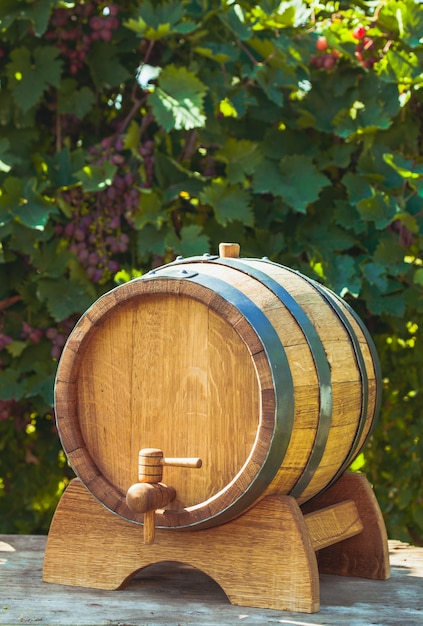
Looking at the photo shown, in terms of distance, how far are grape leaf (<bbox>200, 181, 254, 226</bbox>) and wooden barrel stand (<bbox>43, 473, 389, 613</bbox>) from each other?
1.04 m

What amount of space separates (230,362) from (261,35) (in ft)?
5.39

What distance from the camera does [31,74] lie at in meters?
3.20

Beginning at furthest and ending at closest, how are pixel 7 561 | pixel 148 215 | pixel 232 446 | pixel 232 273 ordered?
1. pixel 148 215
2. pixel 7 561
3. pixel 232 273
4. pixel 232 446

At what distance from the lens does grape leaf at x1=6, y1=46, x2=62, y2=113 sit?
10.4ft

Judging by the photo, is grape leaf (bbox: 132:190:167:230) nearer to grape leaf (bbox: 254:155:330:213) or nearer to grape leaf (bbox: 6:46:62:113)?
grape leaf (bbox: 254:155:330:213)

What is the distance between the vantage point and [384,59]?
126 inches

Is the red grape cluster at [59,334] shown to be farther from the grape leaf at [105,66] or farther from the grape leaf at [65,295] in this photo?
the grape leaf at [105,66]

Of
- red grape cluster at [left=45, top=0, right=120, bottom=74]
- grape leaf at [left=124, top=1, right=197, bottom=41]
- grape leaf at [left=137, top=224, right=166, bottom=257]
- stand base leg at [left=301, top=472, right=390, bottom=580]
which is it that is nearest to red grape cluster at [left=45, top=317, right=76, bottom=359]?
grape leaf at [left=137, top=224, right=166, bottom=257]

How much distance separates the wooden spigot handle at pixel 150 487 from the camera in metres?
1.91

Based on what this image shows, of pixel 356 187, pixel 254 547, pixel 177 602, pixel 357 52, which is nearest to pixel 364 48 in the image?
pixel 357 52

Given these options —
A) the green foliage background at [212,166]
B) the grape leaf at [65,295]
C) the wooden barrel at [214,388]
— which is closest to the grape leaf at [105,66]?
the green foliage background at [212,166]

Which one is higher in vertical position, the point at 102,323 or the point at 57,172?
the point at 57,172

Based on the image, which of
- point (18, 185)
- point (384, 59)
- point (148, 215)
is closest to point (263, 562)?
point (148, 215)

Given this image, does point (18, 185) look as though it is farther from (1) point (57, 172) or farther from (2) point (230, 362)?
(2) point (230, 362)
